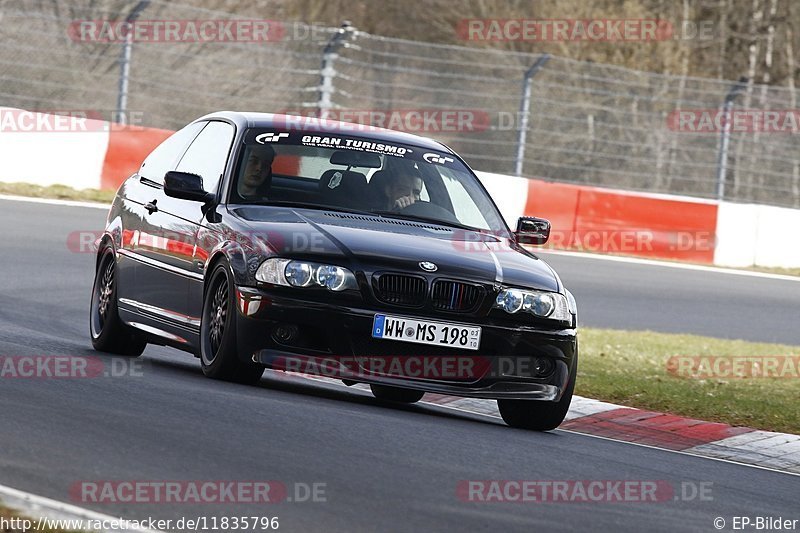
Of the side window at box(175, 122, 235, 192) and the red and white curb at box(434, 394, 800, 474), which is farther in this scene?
the side window at box(175, 122, 235, 192)

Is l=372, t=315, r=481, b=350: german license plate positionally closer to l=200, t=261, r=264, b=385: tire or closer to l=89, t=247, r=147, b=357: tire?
l=200, t=261, r=264, b=385: tire

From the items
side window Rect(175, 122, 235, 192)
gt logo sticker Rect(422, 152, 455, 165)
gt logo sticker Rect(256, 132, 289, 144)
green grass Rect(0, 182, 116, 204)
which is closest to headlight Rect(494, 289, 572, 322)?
gt logo sticker Rect(422, 152, 455, 165)

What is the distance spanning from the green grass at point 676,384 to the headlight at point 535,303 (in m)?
2.26

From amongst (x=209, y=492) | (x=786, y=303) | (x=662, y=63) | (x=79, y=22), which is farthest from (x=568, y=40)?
(x=209, y=492)

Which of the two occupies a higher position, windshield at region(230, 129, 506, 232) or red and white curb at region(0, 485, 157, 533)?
windshield at region(230, 129, 506, 232)

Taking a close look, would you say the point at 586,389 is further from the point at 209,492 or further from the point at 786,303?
the point at 786,303

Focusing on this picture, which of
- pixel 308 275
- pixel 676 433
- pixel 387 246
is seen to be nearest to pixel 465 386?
pixel 387 246

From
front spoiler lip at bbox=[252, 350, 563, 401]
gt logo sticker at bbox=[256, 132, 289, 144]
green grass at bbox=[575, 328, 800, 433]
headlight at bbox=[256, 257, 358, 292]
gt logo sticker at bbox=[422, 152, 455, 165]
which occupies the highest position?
gt logo sticker at bbox=[256, 132, 289, 144]

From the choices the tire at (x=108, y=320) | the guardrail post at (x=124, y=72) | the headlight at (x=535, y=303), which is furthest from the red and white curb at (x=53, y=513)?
the guardrail post at (x=124, y=72)

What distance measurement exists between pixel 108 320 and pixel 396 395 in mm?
1918

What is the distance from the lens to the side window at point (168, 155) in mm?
10648

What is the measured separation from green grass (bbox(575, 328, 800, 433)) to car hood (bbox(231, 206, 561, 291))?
→ 221 cm

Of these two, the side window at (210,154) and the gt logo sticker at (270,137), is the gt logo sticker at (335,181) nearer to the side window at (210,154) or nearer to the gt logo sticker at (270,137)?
the gt logo sticker at (270,137)

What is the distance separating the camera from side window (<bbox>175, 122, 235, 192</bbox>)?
9867 millimetres
